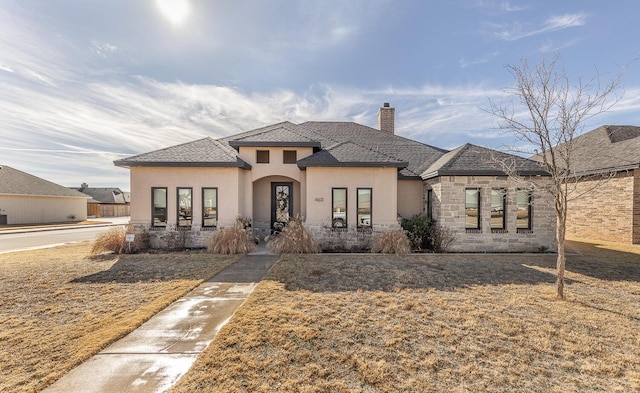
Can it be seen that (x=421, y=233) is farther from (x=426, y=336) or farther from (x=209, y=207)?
(x=209, y=207)

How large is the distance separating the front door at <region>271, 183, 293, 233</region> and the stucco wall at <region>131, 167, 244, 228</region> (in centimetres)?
224

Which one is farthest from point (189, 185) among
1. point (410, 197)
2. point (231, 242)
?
point (410, 197)

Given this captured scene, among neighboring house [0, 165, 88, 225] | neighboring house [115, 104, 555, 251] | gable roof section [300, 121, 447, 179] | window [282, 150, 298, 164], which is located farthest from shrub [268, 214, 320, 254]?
neighboring house [0, 165, 88, 225]

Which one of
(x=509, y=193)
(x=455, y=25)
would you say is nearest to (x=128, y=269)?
(x=509, y=193)

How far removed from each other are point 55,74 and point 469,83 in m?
19.4

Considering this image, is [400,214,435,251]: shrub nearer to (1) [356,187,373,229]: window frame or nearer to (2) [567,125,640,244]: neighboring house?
(1) [356,187,373,229]: window frame

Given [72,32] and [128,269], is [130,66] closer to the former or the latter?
[72,32]

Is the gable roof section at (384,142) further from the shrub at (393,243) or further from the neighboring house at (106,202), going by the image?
A: the neighboring house at (106,202)

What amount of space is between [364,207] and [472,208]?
180 inches

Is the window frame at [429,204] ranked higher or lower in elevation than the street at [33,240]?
higher

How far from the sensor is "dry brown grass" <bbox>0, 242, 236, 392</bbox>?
11.1 ft

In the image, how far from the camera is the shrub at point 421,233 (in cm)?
1088

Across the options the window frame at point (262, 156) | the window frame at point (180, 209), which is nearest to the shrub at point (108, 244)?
the window frame at point (180, 209)

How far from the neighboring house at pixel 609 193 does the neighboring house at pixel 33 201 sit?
42.6 meters
